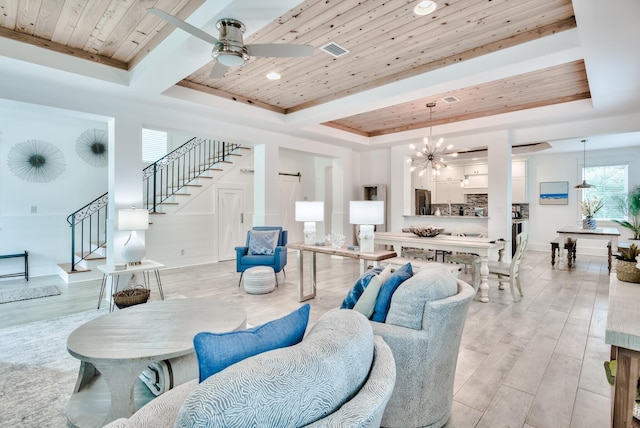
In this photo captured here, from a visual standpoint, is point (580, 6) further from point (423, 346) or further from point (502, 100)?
point (502, 100)

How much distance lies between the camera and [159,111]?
4547 mm

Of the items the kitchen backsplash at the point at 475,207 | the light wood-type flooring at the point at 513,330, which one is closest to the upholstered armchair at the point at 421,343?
the light wood-type flooring at the point at 513,330

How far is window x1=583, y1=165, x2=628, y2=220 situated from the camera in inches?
303

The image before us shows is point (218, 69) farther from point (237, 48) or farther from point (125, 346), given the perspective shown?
point (125, 346)

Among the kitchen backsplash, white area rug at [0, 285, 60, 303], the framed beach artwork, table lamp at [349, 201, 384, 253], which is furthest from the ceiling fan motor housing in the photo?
the framed beach artwork

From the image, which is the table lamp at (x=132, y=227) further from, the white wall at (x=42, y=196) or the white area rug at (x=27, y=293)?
the white wall at (x=42, y=196)

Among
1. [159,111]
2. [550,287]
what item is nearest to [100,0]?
[159,111]

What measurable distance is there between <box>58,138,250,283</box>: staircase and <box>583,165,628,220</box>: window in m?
8.68

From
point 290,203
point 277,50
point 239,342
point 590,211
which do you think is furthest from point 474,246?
point 290,203

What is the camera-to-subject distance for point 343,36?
3.08m

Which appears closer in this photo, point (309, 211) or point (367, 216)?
point (367, 216)

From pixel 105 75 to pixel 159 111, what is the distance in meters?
1.01

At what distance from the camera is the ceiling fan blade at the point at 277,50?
8.13 feet

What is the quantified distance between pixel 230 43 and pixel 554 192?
9.15 meters
